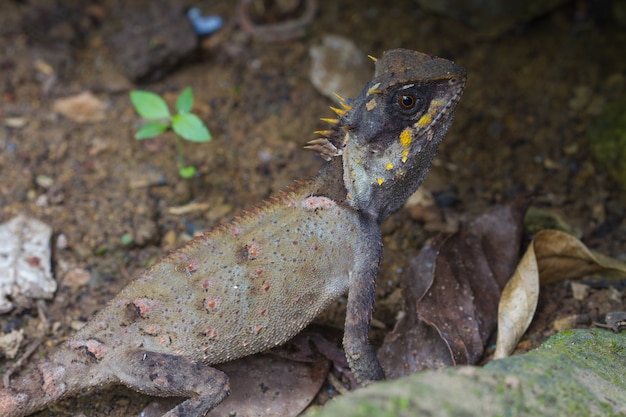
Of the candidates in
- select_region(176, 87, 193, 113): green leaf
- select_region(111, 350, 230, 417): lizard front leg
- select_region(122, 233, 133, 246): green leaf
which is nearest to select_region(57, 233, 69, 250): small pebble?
select_region(122, 233, 133, 246): green leaf

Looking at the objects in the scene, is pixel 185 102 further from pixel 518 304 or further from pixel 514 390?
pixel 514 390

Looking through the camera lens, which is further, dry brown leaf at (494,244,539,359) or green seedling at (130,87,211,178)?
green seedling at (130,87,211,178)

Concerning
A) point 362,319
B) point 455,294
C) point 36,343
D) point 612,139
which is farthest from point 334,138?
point 612,139

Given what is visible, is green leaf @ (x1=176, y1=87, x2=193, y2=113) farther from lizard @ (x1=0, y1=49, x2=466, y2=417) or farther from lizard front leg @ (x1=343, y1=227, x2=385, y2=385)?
lizard front leg @ (x1=343, y1=227, x2=385, y2=385)

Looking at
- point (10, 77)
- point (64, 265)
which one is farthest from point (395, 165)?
point (10, 77)

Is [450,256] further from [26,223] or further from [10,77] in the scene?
[10,77]

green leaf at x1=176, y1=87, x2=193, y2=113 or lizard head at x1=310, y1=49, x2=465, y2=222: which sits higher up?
lizard head at x1=310, y1=49, x2=465, y2=222
